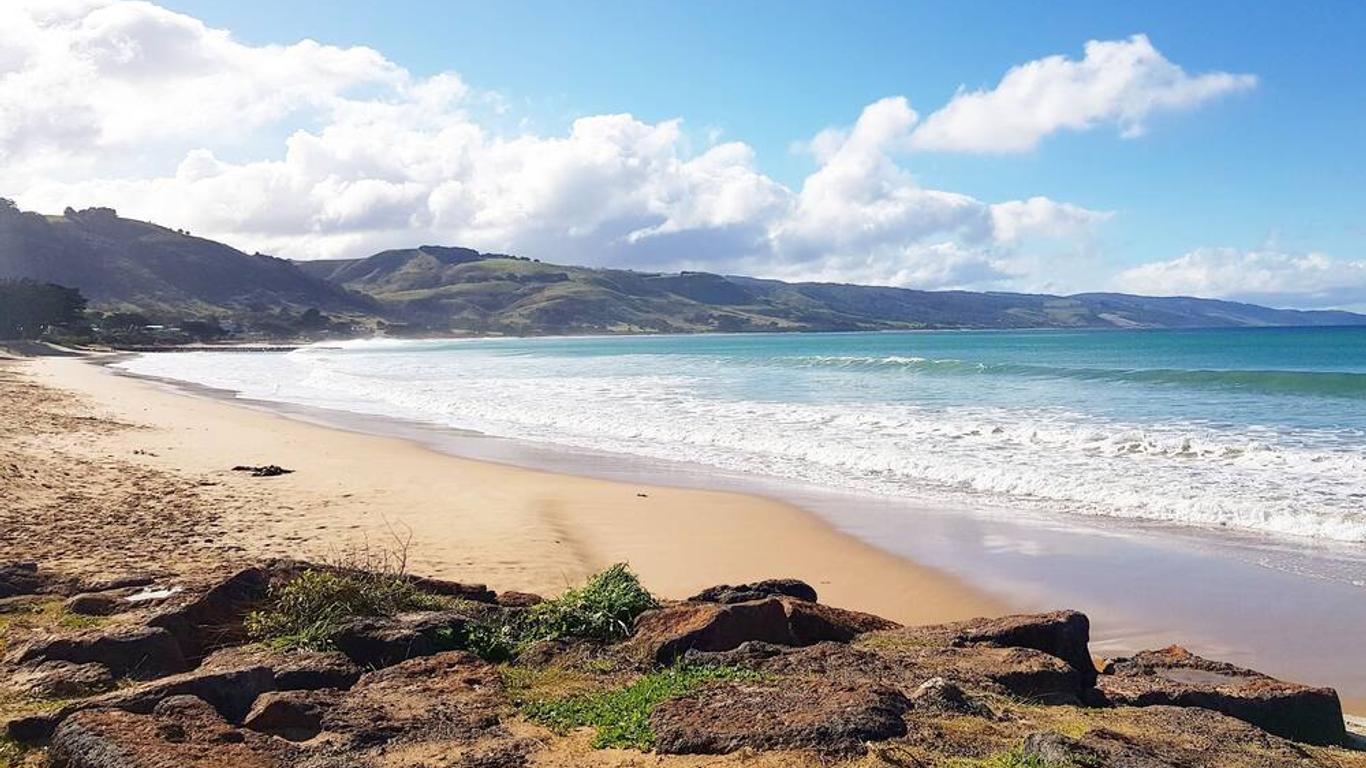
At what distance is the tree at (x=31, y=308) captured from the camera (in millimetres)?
69312

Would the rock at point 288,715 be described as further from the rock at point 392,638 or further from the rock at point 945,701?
the rock at point 945,701

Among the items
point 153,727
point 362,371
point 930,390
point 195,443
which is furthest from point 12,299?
point 153,727

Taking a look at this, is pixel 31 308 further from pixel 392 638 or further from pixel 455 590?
pixel 392 638

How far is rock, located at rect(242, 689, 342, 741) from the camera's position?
428 cm

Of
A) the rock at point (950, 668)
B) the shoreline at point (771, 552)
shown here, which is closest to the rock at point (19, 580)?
the shoreline at point (771, 552)

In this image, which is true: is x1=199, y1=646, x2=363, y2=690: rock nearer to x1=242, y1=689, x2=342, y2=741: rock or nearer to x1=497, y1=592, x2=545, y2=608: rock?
x1=242, y1=689, x2=342, y2=741: rock

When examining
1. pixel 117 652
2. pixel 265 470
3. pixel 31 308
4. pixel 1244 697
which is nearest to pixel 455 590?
pixel 117 652

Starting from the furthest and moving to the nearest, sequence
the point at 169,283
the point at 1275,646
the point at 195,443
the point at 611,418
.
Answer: the point at 169,283
the point at 611,418
the point at 195,443
the point at 1275,646

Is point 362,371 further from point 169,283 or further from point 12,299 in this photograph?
point 169,283

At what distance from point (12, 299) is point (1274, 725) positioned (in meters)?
85.4

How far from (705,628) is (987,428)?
1612cm

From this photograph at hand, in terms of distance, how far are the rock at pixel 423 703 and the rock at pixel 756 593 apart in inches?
81.0

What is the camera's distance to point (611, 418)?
2488cm

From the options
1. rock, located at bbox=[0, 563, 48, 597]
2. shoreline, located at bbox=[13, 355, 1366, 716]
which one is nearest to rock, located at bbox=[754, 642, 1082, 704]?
shoreline, located at bbox=[13, 355, 1366, 716]
